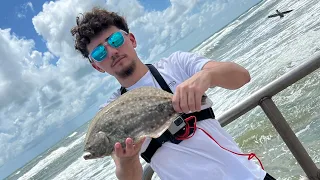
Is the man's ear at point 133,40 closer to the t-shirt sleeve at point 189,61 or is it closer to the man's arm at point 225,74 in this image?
the t-shirt sleeve at point 189,61

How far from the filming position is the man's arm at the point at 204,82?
82.3 inches

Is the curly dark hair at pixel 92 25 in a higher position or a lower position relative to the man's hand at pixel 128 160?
higher

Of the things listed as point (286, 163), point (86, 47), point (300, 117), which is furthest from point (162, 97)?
point (300, 117)

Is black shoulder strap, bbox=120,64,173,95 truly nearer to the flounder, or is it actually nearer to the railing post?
the flounder

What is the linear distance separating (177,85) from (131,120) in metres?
0.47

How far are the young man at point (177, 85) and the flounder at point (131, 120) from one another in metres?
0.08

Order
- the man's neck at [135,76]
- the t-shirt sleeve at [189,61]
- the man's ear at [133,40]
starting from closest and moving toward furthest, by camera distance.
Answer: the t-shirt sleeve at [189,61] → the man's neck at [135,76] → the man's ear at [133,40]

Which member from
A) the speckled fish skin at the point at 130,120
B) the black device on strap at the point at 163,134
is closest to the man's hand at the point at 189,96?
the speckled fish skin at the point at 130,120

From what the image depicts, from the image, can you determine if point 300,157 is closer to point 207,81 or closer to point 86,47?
point 207,81

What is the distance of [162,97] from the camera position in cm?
233

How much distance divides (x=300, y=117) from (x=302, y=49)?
9267mm

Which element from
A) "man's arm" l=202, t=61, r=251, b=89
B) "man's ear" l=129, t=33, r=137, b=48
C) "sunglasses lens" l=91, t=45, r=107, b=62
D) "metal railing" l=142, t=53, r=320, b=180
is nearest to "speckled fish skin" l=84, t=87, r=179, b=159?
"man's arm" l=202, t=61, r=251, b=89

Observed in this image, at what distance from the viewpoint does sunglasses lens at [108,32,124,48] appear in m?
2.62

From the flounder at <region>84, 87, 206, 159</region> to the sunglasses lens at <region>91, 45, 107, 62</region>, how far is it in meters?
0.46
